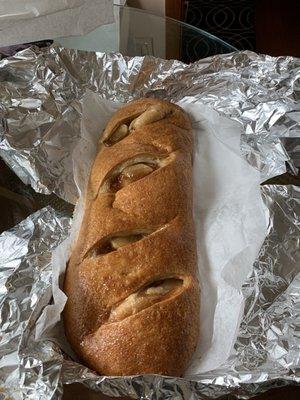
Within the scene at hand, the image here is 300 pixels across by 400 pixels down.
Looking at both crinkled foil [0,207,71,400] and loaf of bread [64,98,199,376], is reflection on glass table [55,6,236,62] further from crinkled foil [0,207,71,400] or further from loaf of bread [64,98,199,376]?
crinkled foil [0,207,71,400]

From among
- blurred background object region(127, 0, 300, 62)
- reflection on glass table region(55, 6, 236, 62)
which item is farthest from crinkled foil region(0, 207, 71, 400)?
→ blurred background object region(127, 0, 300, 62)

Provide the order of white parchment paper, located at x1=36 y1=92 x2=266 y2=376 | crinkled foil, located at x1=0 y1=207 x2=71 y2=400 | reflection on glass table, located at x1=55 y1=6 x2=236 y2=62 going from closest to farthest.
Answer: crinkled foil, located at x1=0 y1=207 x2=71 y2=400, white parchment paper, located at x1=36 y1=92 x2=266 y2=376, reflection on glass table, located at x1=55 y1=6 x2=236 y2=62

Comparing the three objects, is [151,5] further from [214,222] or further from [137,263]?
[137,263]

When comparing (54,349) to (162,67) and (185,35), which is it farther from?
(185,35)

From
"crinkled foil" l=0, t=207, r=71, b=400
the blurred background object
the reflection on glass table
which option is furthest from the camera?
the blurred background object

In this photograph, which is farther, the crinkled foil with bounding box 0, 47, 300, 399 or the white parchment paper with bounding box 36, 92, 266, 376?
the white parchment paper with bounding box 36, 92, 266, 376

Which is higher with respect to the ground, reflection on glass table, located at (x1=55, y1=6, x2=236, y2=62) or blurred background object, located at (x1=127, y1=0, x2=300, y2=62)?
reflection on glass table, located at (x1=55, y1=6, x2=236, y2=62)

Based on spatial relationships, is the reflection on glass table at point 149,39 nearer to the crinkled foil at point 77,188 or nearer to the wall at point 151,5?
the crinkled foil at point 77,188
